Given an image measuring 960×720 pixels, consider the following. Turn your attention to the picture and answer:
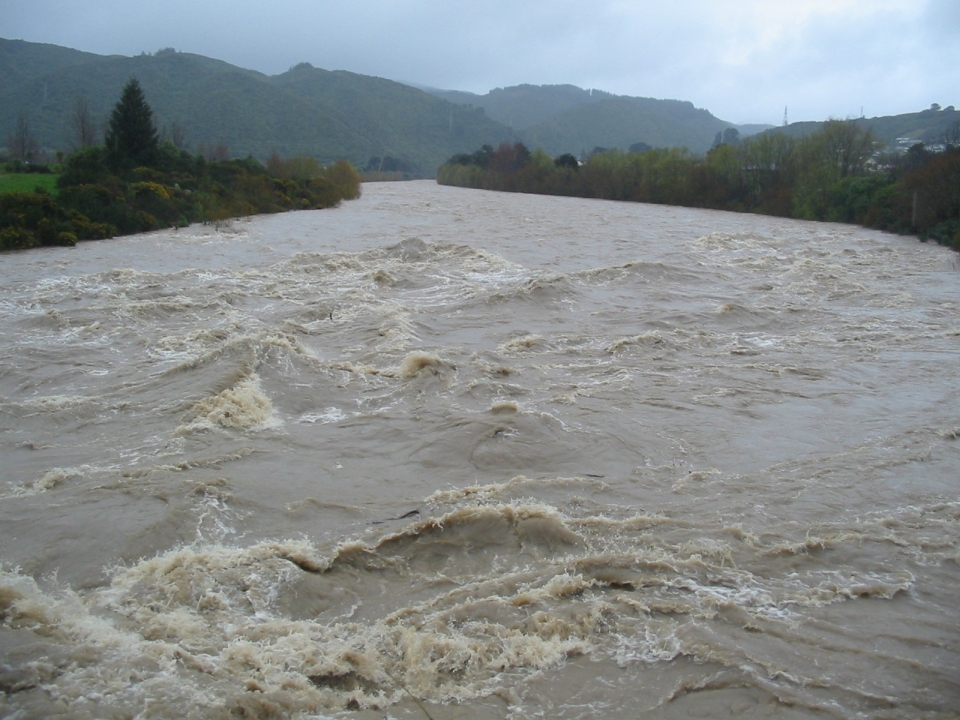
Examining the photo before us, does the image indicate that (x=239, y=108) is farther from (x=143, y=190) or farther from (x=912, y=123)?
(x=912, y=123)

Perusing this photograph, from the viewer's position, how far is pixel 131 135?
35.2 meters

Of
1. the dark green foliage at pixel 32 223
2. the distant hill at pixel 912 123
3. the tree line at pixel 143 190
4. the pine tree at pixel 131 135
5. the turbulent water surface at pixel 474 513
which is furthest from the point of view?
the distant hill at pixel 912 123

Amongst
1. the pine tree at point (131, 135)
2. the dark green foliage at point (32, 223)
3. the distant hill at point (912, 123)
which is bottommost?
the dark green foliage at point (32, 223)

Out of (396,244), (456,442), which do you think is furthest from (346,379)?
(396,244)

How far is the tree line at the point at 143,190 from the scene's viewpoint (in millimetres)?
22812

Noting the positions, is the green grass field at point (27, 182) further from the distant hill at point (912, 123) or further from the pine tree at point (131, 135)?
the distant hill at point (912, 123)

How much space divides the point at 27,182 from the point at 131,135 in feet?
21.6

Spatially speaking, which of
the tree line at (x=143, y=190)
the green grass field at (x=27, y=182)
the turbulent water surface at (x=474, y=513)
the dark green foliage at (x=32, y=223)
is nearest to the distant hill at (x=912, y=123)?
the tree line at (x=143, y=190)

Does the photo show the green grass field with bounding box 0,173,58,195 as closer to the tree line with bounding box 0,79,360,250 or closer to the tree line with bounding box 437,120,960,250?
the tree line with bounding box 0,79,360,250

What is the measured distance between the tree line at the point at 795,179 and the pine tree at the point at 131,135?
32395 mm

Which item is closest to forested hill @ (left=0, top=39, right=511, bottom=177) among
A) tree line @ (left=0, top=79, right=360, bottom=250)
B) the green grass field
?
tree line @ (left=0, top=79, right=360, bottom=250)

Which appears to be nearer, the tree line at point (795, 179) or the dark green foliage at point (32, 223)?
the dark green foliage at point (32, 223)

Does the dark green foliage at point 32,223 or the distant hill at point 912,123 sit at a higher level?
the distant hill at point 912,123

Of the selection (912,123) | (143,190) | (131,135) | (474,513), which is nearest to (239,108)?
(131,135)
